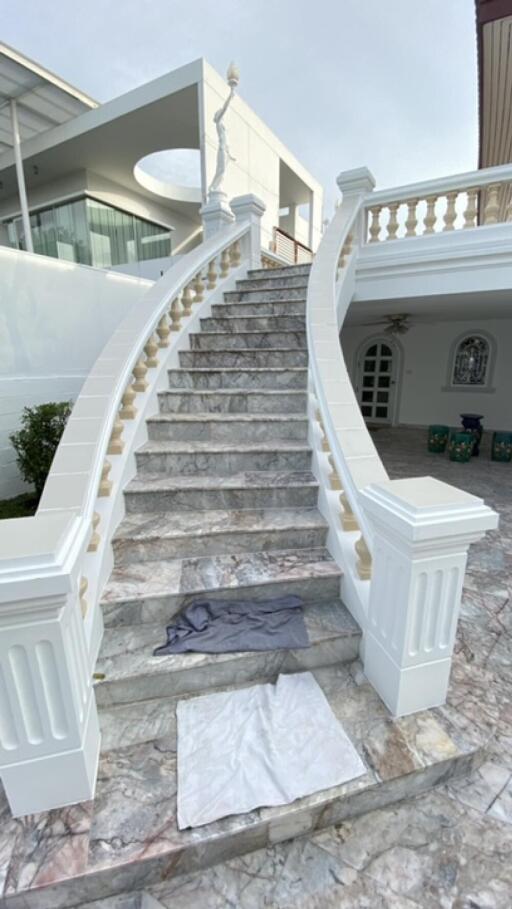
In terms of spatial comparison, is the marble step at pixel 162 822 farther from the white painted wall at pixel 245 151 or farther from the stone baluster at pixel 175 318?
the white painted wall at pixel 245 151

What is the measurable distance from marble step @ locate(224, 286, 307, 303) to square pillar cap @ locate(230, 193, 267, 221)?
1059mm

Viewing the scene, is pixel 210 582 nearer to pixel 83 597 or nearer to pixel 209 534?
pixel 209 534

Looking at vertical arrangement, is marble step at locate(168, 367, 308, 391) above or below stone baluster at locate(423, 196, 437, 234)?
below

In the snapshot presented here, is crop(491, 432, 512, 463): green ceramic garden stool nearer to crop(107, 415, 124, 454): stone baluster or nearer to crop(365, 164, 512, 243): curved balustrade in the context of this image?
crop(365, 164, 512, 243): curved balustrade

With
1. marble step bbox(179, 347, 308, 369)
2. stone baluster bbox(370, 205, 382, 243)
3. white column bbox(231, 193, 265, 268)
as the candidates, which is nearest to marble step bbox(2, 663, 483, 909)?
marble step bbox(179, 347, 308, 369)

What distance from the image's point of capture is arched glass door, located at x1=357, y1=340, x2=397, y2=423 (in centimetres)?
762

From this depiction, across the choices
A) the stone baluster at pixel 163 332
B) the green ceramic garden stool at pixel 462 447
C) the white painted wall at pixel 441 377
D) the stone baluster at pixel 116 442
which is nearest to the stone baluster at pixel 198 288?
the stone baluster at pixel 163 332

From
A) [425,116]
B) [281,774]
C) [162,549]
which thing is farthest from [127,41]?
[281,774]

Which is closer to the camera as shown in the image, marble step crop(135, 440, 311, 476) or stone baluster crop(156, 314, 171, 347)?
marble step crop(135, 440, 311, 476)

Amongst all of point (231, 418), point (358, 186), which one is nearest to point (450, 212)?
point (358, 186)

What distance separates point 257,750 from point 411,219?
444 cm

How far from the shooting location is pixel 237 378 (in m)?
2.95

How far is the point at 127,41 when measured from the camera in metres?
5.94

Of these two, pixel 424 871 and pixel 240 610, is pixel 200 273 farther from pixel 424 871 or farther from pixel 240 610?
pixel 424 871
